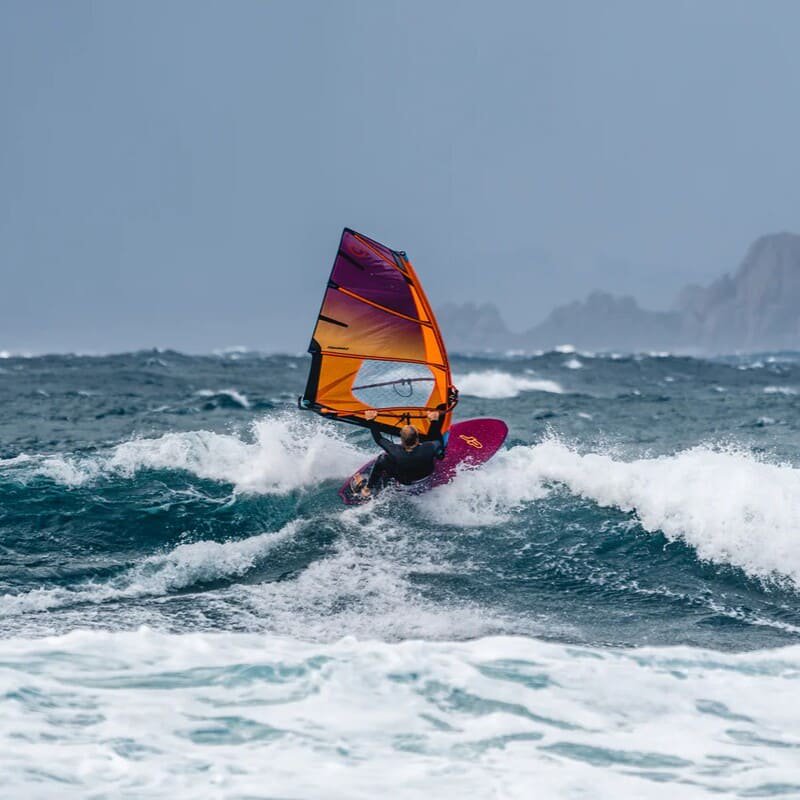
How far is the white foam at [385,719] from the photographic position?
5398mm

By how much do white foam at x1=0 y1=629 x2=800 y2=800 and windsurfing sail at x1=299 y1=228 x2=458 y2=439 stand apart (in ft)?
18.2

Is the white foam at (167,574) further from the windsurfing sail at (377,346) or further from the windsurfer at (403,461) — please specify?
the windsurfing sail at (377,346)

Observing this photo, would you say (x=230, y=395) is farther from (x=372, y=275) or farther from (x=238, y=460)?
(x=372, y=275)

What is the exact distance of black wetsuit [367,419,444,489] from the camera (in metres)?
11.2

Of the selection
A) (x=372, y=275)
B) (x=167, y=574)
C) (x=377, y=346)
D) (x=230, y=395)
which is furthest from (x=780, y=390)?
(x=167, y=574)

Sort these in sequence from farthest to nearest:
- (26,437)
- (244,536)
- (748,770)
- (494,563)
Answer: (26,437), (244,536), (494,563), (748,770)

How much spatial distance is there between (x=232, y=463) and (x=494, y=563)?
5.14 meters

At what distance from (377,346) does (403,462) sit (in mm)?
2078

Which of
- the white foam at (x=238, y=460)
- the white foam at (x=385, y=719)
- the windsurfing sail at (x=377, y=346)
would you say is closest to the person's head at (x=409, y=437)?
the windsurfing sail at (x=377, y=346)

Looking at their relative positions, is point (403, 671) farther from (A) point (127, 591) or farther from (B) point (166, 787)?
(A) point (127, 591)

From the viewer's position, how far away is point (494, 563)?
9.62 m

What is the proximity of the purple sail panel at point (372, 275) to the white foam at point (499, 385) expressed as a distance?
1555cm

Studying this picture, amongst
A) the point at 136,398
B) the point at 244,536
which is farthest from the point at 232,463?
the point at 136,398

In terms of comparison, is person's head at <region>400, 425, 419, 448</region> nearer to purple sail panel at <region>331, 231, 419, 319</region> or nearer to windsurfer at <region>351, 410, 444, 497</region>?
windsurfer at <region>351, 410, 444, 497</region>
